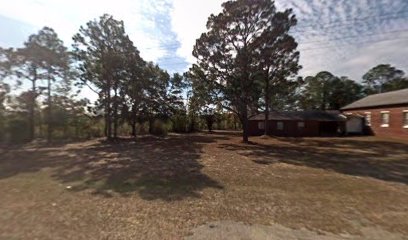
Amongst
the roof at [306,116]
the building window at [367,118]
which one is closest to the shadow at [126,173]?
the roof at [306,116]

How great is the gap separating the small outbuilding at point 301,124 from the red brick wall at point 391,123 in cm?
424

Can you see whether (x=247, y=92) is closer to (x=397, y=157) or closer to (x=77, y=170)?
(x=397, y=157)

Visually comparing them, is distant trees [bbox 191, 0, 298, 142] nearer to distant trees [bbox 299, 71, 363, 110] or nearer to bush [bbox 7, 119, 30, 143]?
bush [bbox 7, 119, 30, 143]

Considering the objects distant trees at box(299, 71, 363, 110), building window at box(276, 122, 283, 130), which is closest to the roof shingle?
building window at box(276, 122, 283, 130)

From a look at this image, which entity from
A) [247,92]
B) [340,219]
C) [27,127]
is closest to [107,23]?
[27,127]

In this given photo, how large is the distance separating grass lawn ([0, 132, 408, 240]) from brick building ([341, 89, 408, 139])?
17.5 metres

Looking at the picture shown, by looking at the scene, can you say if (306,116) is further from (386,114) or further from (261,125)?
(386,114)

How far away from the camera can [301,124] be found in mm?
40688

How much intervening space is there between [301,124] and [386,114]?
31.9 ft

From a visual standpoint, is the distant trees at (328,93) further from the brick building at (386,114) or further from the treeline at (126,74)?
the treeline at (126,74)

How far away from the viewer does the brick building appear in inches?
1213

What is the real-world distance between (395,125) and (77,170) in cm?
3062

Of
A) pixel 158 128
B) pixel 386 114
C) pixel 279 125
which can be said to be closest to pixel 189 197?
pixel 386 114

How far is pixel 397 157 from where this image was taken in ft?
62.5
